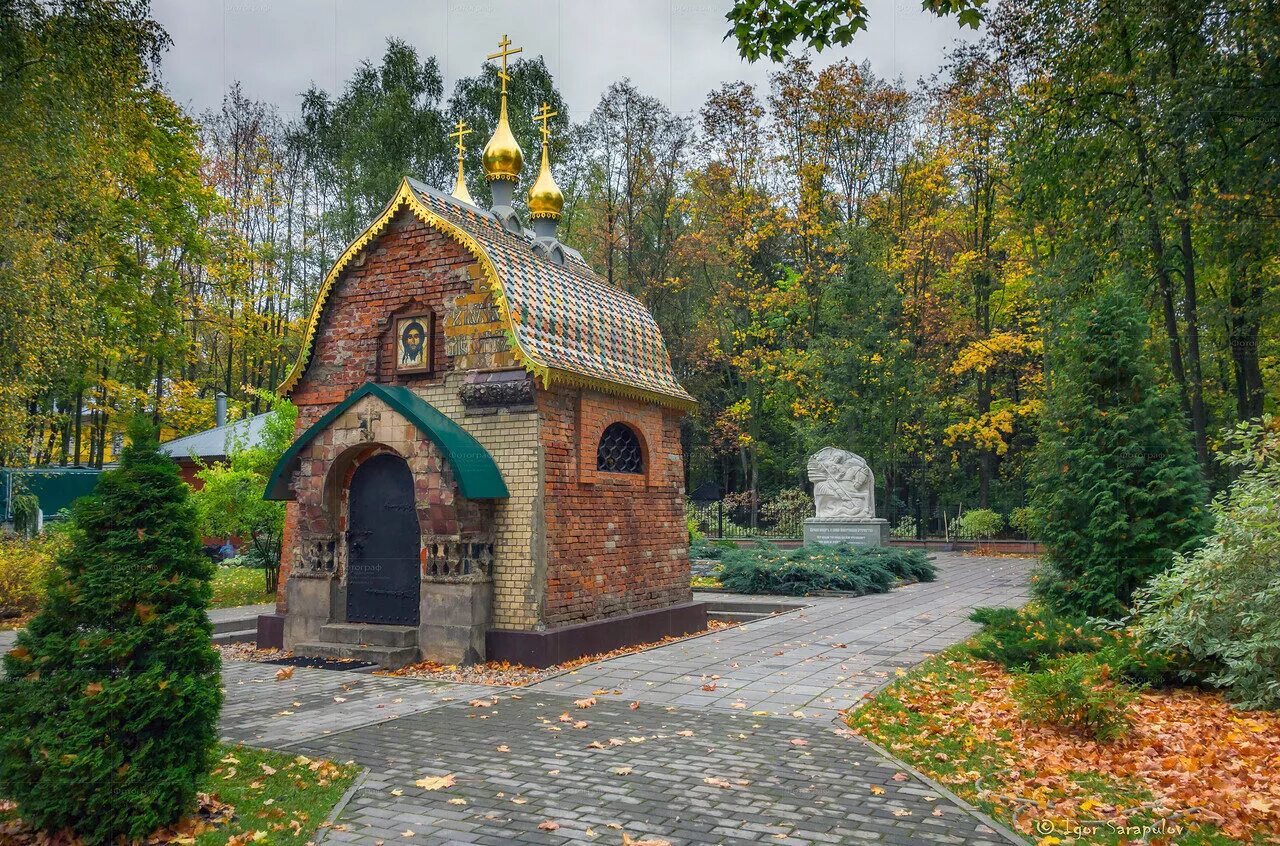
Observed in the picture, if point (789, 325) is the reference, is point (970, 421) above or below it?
below

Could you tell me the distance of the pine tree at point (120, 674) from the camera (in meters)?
4.76

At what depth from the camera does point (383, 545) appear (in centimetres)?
1138

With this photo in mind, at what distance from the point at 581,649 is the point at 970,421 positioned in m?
22.2

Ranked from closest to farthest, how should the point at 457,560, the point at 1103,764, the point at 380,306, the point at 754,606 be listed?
the point at 1103,764 < the point at 457,560 < the point at 380,306 < the point at 754,606

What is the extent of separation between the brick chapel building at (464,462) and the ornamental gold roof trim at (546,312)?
1.3 inches

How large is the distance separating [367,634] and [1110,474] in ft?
30.7

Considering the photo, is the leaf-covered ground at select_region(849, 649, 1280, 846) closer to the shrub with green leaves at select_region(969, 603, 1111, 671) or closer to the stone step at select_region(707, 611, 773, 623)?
the shrub with green leaves at select_region(969, 603, 1111, 671)

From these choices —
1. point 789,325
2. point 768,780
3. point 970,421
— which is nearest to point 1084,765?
point 768,780

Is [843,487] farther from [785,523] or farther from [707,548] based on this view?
[785,523]

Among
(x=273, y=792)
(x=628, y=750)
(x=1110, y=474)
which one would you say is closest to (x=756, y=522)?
(x=1110, y=474)

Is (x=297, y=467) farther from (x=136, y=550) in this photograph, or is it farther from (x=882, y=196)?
(x=882, y=196)

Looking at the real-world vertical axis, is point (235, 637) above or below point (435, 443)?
below

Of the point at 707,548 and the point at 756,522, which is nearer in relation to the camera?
the point at 707,548

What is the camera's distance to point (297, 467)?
38.2ft
